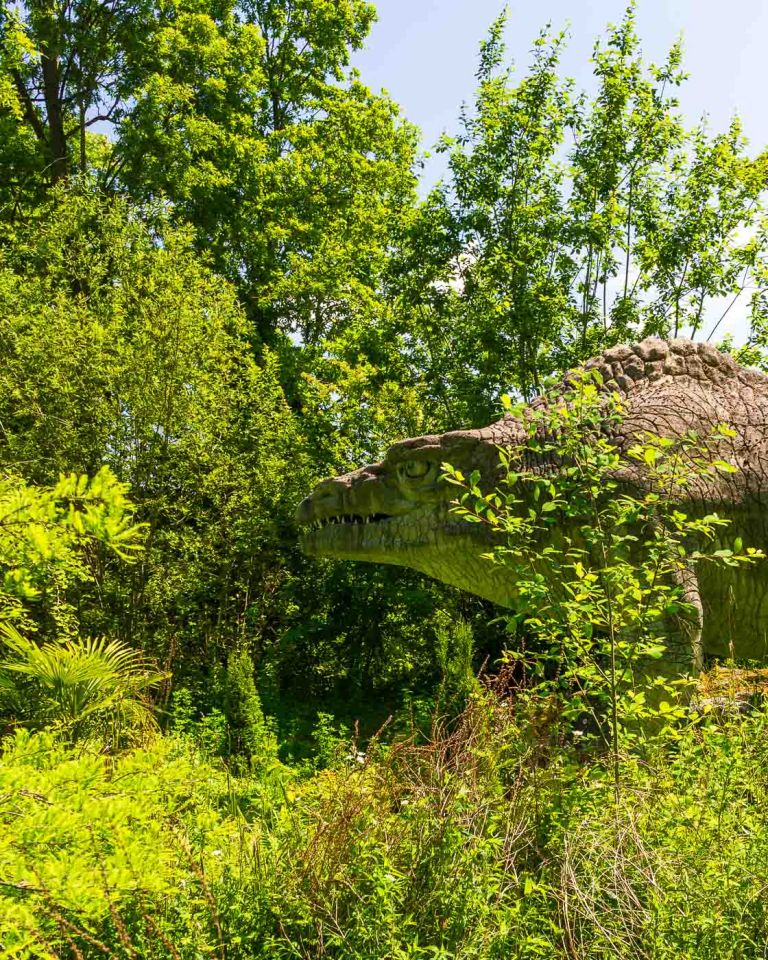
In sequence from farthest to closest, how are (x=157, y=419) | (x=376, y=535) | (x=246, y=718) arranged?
(x=157, y=419), (x=246, y=718), (x=376, y=535)

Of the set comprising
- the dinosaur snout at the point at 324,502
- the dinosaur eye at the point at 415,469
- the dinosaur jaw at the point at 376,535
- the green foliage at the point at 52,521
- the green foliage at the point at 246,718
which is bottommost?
the green foliage at the point at 246,718

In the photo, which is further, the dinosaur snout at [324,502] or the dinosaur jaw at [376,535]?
the dinosaur snout at [324,502]

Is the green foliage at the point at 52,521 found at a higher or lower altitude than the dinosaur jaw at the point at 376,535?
lower

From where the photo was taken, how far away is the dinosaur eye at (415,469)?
5.58m

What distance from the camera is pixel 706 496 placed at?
16.2 ft

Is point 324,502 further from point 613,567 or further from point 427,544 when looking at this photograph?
point 613,567

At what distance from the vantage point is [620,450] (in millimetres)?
4895

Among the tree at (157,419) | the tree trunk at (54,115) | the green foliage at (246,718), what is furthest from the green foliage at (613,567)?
the tree trunk at (54,115)

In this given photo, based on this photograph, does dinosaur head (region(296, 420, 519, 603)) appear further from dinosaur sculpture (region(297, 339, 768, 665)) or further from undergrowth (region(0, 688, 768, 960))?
undergrowth (region(0, 688, 768, 960))

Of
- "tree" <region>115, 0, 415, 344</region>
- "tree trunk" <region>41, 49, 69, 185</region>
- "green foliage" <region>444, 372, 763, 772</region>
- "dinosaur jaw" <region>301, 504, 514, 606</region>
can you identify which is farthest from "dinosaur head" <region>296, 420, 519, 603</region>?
"tree trunk" <region>41, 49, 69, 185</region>

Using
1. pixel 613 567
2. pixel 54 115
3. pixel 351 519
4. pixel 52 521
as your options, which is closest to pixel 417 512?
pixel 351 519

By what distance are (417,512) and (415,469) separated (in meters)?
0.27

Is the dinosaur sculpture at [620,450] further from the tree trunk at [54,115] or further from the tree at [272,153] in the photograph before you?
the tree trunk at [54,115]

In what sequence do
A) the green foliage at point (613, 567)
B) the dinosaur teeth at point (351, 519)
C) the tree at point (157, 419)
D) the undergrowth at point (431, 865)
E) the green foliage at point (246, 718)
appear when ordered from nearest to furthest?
the undergrowth at point (431, 865) → the green foliage at point (613, 567) → the dinosaur teeth at point (351, 519) → the green foliage at point (246, 718) → the tree at point (157, 419)
